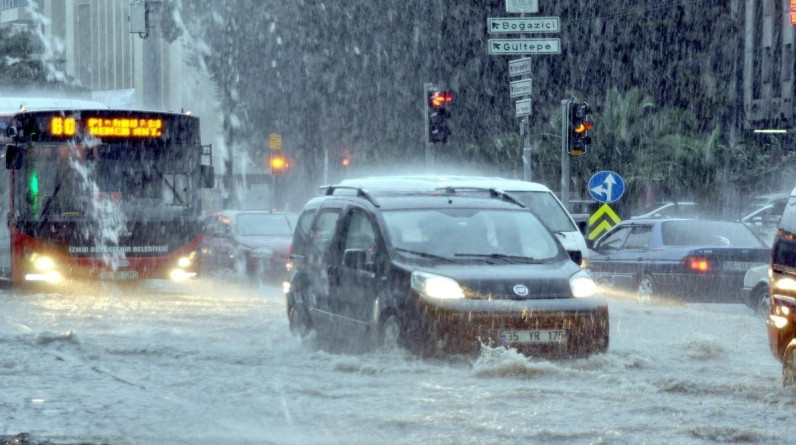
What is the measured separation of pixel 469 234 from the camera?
11.5 meters

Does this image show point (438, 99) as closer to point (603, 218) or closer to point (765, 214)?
point (603, 218)

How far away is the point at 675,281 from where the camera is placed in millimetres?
18531

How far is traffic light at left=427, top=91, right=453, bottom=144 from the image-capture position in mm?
27391

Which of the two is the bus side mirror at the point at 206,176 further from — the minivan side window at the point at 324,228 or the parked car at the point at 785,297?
the parked car at the point at 785,297

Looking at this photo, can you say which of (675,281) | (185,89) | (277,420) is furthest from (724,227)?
(185,89)

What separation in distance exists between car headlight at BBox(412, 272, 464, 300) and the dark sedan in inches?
329

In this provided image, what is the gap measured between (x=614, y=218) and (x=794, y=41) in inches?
1066

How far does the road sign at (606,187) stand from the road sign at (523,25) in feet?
9.08

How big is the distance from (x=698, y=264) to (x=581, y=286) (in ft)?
25.6

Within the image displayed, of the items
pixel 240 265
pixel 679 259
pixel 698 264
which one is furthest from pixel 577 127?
pixel 698 264

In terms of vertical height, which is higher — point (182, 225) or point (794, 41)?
point (794, 41)

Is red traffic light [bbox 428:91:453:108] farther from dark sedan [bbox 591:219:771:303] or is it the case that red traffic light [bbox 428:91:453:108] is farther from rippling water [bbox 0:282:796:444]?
rippling water [bbox 0:282:796:444]

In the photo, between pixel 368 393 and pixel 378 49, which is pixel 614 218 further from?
pixel 378 49

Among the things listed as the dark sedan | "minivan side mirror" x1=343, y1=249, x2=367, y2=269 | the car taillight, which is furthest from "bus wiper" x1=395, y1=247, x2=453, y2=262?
the car taillight
